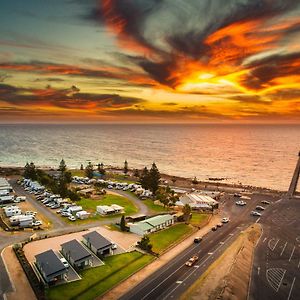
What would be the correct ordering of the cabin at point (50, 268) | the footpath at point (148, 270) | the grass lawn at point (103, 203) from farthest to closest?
the grass lawn at point (103, 203)
the cabin at point (50, 268)
the footpath at point (148, 270)

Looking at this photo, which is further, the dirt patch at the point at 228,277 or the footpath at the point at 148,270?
the footpath at the point at 148,270

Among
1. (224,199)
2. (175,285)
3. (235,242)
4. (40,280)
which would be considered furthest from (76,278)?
(224,199)

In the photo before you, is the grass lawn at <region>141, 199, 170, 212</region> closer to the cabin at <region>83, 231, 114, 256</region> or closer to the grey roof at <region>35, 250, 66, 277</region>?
the cabin at <region>83, 231, 114, 256</region>

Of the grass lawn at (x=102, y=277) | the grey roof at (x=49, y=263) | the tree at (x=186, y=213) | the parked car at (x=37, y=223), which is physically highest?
the tree at (x=186, y=213)

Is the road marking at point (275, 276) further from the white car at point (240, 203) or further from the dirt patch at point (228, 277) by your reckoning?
the white car at point (240, 203)

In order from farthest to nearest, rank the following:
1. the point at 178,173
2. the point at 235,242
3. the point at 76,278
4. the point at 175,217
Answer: the point at 178,173 → the point at 175,217 → the point at 235,242 → the point at 76,278

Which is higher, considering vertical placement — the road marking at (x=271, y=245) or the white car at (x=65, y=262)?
the road marking at (x=271, y=245)

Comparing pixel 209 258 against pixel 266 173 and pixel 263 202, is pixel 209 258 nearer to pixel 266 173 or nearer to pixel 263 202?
pixel 263 202

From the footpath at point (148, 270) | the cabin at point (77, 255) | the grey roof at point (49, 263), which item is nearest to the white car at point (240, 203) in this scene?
the footpath at point (148, 270)
